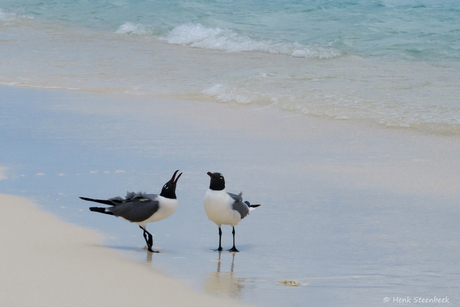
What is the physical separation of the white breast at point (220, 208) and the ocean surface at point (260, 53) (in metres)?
3.41

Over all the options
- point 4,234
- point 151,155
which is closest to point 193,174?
point 151,155

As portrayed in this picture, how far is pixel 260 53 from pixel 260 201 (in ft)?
27.0

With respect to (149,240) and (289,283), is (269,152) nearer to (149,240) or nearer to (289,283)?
(149,240)

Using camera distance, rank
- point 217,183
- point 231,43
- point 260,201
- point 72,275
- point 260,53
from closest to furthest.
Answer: point 72,275 < point 217,183 < point 260,201 < point 260,53 < point 231,43

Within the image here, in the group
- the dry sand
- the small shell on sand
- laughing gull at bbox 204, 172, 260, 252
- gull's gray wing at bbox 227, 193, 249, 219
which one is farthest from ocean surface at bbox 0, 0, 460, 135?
the dry sand

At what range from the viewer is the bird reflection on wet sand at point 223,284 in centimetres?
270

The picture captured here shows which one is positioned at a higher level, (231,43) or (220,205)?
(220,205)

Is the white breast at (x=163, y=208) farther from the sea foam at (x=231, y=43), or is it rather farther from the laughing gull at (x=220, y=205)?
the sea foam at (x=231, y=43)

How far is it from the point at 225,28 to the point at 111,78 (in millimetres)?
6362

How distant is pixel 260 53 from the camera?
12.1 m

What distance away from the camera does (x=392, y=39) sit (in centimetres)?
1254

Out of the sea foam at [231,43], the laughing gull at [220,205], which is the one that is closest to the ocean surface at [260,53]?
the sea foam at [231,43]

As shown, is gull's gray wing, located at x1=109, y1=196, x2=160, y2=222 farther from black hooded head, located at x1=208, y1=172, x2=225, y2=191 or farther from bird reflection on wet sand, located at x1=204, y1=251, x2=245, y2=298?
bird reflection on wet sand, located at x1=204, y1=251, x2=245, y2=298

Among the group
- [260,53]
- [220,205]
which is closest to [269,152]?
[220,205]
